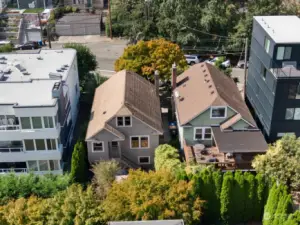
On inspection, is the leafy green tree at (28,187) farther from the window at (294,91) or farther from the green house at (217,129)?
the window at (294,91)

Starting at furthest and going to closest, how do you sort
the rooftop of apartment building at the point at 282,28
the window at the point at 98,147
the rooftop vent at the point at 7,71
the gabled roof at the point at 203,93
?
the rooftop vent at the point at 7,71, the rooftop of apartment building at the point at 282,28, the gabled roof at the point at 203,93, the window at the point at 98,147

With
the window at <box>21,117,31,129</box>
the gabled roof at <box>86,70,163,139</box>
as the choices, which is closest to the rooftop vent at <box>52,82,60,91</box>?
the window at <box>21,117,31,129</box>

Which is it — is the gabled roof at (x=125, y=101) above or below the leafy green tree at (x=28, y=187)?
above

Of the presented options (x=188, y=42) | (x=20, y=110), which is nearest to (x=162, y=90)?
(x=188, y=42)

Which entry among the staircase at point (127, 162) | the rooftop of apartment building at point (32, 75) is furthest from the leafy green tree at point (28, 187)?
the rooftop of apartment building at point (32, 75)

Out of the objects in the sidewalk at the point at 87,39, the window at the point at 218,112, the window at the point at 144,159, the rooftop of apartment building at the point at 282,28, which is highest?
the rooftop of apartment building at the point at 282,28

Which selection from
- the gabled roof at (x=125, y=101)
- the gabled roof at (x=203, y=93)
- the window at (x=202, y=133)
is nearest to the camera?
the gabled roof at (x=125, y=101)

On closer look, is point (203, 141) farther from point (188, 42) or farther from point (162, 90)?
point (188, 42)
